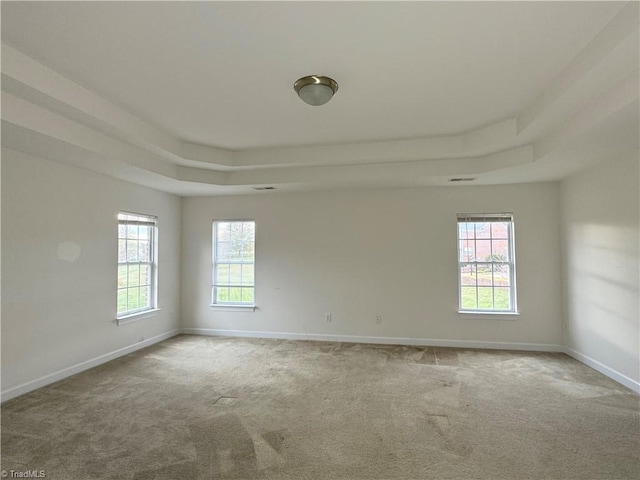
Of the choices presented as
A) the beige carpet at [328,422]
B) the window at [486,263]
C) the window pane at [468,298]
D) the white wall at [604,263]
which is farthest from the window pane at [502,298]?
the beige carpet at [328,422]

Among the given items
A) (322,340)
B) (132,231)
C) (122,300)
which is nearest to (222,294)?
(122,300)

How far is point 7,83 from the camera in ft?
7.79

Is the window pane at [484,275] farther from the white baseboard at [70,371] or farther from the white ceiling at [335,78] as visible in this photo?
the white baseboard at [70,371]

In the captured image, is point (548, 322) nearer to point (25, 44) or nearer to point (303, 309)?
point (303, 309)

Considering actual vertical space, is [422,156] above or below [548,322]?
above

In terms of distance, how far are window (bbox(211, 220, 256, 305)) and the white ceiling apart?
63.9 inches

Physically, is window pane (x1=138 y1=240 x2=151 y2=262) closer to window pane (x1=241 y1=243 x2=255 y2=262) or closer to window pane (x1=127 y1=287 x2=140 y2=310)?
window pane (x1=127 y1=287 x2=140 y2=310)

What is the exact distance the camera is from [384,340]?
203 inches

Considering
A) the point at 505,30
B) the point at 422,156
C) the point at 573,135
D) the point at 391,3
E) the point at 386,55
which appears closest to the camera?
the point at 391,3

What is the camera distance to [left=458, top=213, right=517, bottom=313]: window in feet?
16.3

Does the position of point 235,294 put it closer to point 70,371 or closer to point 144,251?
point 144,251

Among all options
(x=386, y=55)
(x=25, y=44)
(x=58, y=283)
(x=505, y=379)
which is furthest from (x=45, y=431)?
(x=505, y=379)

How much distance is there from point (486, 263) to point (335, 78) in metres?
3.68

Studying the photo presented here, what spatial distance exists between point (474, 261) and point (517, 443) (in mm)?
2947
